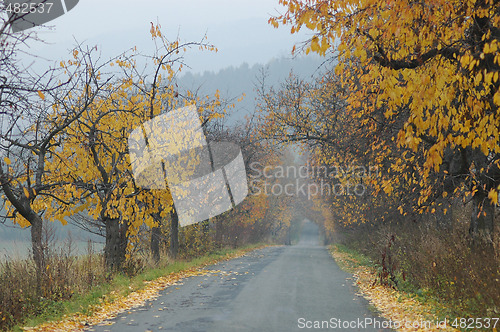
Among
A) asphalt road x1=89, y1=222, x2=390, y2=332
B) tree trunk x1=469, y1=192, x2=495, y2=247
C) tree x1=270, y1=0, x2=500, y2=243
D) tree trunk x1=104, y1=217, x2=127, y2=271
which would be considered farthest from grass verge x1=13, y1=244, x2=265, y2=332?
tree trunk x1=469, y1=192, x2=495, y2=247

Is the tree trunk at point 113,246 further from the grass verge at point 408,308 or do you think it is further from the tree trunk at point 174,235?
the grass verge at point 408,308

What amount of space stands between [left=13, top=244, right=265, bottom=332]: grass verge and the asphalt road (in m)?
0.42

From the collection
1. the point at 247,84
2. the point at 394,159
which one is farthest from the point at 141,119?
the point at 247,84

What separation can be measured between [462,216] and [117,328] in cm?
1047

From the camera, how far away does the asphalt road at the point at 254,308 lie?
319 inches

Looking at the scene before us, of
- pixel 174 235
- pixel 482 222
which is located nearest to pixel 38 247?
pixel 482 222

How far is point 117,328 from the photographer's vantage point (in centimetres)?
794

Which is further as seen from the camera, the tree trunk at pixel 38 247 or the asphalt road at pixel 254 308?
the tree trunk at pixel 38 247

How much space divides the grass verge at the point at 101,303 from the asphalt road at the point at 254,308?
1.36ft

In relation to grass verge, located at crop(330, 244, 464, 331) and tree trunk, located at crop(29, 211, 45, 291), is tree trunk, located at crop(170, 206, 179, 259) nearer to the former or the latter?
grass verge, located at crop(330, 244, 464, 331)

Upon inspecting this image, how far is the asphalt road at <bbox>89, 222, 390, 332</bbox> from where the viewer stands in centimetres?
809

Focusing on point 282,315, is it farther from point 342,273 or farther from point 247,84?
point 247,84

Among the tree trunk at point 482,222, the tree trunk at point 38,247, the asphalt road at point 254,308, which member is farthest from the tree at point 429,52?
the tree trunk at point 38,247

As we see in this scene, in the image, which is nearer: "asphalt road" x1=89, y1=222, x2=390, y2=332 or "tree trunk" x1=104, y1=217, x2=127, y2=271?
"asphalt road" x1=89, y1=222, x2=390, y2=332
